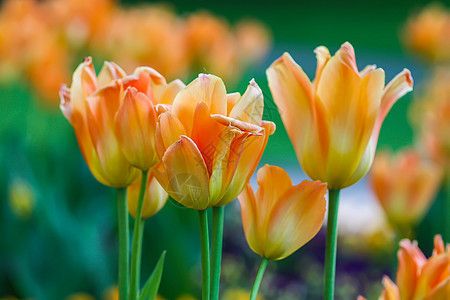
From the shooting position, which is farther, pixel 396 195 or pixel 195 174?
pixel 396 195

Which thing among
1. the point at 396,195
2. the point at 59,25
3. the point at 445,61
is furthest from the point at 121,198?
the point at 445,61

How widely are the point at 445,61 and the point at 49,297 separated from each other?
160 centimetres

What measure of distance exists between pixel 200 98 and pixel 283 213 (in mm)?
78

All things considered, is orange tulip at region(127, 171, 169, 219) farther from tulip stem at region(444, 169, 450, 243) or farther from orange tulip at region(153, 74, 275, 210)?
tulip stem at region(444, 169, 450, 243)

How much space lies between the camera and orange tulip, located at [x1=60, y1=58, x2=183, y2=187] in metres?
0.34

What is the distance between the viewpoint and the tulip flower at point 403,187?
80cm

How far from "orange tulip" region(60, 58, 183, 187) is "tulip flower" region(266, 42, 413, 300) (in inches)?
2.6

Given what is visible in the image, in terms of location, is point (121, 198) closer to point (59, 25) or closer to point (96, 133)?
point (96, 133)

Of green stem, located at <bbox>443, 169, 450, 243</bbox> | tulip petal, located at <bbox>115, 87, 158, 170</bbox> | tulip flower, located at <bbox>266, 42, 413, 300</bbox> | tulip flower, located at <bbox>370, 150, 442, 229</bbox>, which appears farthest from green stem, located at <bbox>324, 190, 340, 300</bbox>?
green stem, located at <bbox>443, 169, 450, 243</bbox>

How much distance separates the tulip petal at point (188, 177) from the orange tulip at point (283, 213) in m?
0.04

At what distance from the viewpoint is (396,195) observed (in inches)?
32.2

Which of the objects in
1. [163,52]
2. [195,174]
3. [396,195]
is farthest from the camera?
[163,52]

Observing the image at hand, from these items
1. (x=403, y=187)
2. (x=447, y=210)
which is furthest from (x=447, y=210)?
(x=403, y=187)

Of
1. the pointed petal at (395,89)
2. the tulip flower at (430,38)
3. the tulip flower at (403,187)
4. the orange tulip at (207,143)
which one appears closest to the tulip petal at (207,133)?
the orange tulip at (207,143)
